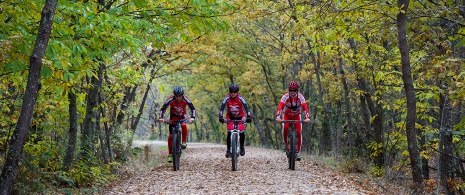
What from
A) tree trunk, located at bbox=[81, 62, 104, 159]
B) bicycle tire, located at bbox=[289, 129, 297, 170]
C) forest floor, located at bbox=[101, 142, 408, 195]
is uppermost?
tree trunk, located at bbox=[81, 62, 104, 159]

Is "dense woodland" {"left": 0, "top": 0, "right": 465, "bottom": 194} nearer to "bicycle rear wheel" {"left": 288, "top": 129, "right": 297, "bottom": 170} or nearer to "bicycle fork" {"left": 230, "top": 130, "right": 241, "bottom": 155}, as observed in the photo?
"bicycle rear wheel" {"left": 288, "top": 129, "right": 297, "bottom": 170}

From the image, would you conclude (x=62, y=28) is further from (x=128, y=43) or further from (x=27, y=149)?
(x=27, y=149)

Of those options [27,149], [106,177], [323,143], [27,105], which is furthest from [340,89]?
[27,105]

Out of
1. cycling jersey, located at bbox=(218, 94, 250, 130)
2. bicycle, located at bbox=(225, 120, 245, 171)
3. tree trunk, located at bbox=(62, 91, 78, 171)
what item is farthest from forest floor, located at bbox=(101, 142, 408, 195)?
cycling jersey, located at bbox=(218, 94, 250, 130)

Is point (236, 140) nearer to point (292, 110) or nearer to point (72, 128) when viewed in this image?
point (292, 110)

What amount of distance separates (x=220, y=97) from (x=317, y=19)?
31615 millimetres

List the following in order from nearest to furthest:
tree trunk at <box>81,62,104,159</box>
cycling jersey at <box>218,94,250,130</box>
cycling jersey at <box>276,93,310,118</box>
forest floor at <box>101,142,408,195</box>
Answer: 1. forest floor at <box>101,142,408,195</box>
2. tree trunk at <box>81,62,104,159</box>
3. cycling jersey at <box>276,93,310,118</box>
4. cycling jersey at <box>218,94,250,130</box>

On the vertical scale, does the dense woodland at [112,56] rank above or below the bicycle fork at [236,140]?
above

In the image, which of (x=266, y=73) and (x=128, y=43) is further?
(x=266, y=73)

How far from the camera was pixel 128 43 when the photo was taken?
6656 millimetres

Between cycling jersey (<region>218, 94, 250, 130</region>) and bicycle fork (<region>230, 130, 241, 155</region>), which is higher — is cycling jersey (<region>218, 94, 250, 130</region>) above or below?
above

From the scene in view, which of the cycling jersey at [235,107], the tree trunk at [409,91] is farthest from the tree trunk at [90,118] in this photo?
the tree trunk at [409,91]

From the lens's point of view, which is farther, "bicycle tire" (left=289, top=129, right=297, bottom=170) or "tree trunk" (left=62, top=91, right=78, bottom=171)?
"bicycle tire" (left=289, top=129, right=297, bottom=170)

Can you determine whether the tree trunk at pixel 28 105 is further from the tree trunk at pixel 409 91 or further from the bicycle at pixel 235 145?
the bicycle at pixel 235 145
